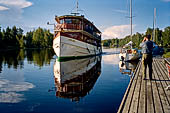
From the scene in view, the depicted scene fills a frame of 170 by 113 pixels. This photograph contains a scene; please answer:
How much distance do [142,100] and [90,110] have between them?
6.83ft

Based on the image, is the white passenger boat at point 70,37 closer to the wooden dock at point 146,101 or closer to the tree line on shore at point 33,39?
the wooden dock at point 146,101

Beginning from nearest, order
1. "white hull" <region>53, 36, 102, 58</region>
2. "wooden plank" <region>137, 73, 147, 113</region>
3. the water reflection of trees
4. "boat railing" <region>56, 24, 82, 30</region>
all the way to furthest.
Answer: "wooden plank" <region>137, 73, 147, 113</region>
the water reflection of trees
"white hull" <region>53, 36, 102, 58</region>
"boat railing" <region>56, 24, 82, 30</region>

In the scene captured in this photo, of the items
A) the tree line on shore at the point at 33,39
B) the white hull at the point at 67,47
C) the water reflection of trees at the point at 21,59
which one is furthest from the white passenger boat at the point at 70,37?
the tree line on shore at the point at 33,39

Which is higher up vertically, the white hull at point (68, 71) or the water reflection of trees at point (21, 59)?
the water reflection of trees at point (21, 59)

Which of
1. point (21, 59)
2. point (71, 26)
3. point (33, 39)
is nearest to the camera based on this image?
point (71, 26)

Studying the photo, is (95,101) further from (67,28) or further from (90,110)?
(67,28)

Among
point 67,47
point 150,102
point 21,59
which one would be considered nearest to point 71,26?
point 67,47

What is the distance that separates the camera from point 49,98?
24.4 feet

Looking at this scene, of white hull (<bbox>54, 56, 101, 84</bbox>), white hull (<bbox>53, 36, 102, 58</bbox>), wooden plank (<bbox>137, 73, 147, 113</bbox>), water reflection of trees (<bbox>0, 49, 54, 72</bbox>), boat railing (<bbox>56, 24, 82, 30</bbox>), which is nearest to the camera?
wooden plank (<bbox>137, 73, 147, 113</bbox>)

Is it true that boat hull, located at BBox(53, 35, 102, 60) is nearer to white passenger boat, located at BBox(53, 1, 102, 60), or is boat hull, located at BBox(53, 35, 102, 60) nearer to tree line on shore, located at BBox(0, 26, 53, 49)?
white passenger boat, located at BBox(53, 1, 102, 60)

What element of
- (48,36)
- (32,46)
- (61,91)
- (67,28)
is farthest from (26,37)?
(61,91)

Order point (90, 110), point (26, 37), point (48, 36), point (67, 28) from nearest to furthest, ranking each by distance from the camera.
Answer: point (90, 110) < point (67, 28) < point (26, 37) < point (48, 36)

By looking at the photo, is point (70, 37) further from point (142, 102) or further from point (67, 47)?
point (142, 102)

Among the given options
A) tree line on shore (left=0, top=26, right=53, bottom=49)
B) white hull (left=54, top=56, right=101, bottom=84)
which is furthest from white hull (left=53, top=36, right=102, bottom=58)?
tree line on shore (left=0, top=26, right=53, bottom=49)
